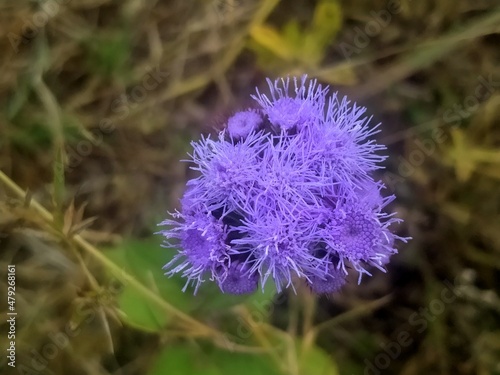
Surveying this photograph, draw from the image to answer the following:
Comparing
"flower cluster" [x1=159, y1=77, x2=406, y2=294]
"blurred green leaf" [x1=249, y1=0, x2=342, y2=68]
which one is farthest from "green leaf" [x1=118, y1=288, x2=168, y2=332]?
"blurred green leaf" [x1=249, y1=0, x2=342, y2=68]

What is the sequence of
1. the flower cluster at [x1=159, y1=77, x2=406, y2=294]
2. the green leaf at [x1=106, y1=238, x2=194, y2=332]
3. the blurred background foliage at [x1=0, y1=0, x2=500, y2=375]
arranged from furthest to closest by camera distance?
the blurred background foliage at [x1=0, y1=0, x2=500, y2=375]
the green leaf at [x1=106, y1=238, x2=194, y2=332]
the flower cluster at [x1=159, y1=77, x2=406, y2=294]

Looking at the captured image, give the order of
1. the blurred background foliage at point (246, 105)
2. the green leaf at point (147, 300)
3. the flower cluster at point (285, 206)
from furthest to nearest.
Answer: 1. the blurred background foliage at point (246, 105)
2. the green leaf at point (147, 300)
3. the flower cluster at point (285, 206)

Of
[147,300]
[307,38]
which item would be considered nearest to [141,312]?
[147,300]

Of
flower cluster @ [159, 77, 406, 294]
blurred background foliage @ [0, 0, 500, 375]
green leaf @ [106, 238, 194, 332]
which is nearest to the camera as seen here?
flower cluster @ [159, 77, 406, 294]

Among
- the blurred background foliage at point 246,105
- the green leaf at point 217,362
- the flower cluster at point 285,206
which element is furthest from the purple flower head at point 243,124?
the green leaf at point 217,362

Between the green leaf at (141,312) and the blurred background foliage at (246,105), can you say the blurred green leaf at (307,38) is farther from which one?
the green leaf at (141,312)

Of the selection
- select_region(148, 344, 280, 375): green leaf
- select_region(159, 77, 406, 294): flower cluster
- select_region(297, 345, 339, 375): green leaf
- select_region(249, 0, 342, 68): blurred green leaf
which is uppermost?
select_region(249, 0, 342, 68): blurred green leaf

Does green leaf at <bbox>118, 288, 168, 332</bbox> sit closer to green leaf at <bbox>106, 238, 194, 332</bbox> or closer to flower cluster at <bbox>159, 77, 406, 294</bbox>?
green leaf at <bbox>106, 238, 194, 332</bbox>
